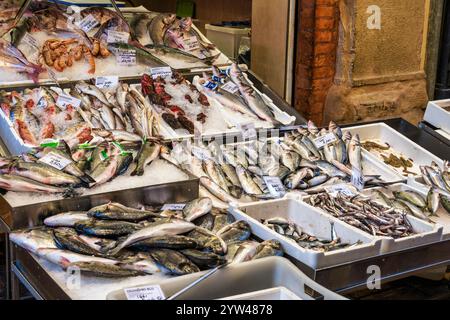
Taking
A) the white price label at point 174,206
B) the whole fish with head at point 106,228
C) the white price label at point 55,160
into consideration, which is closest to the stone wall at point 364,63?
the white price label at point 174,206

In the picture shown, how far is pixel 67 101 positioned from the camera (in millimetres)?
4270

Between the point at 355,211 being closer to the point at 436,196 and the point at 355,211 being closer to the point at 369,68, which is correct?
the point at 436,196

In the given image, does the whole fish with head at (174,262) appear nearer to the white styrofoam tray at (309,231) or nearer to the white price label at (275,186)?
the white styrofoam tray at (309,231)

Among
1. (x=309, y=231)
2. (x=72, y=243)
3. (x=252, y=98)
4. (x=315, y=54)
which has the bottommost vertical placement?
(x=309, y=231)

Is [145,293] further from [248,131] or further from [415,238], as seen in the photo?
[248,131]

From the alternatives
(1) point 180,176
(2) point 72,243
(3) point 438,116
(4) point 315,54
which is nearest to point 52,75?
(1) point 180,176

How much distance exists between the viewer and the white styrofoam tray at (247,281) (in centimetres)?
248

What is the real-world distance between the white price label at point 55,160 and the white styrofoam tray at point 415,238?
1.15 m

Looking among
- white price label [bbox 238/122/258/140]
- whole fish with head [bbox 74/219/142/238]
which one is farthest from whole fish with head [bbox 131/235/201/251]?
white price label [bbox 238/122/258/140]

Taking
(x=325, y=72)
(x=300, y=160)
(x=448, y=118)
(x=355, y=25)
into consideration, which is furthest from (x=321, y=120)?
(x=300, y=160)

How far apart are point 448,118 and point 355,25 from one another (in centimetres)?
125

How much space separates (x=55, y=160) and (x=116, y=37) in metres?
1.99

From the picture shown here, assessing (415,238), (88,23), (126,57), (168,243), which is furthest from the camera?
(88,23)

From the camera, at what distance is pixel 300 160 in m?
3.98
